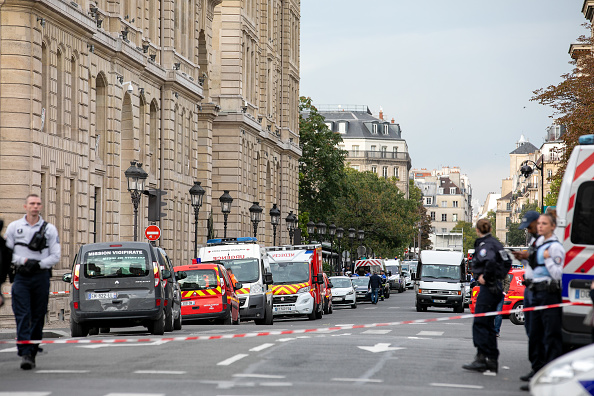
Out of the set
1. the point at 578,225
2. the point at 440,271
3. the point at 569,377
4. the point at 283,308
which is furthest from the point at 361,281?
the point at 569,377

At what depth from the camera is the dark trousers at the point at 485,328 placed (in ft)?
47.9

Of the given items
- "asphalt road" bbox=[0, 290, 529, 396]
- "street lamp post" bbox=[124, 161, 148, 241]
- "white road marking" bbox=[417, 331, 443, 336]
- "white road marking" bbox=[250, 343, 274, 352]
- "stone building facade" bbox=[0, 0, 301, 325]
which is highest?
"stone building facade" bbox=[0, 0, 301, 325]

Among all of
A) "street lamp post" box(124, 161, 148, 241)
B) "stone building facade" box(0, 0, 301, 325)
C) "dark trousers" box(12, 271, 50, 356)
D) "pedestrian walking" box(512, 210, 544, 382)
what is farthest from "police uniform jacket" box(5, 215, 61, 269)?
"street lamp post" box(124, 161, 148, 241)

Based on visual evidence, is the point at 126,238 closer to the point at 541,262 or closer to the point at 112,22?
the point at 112,22

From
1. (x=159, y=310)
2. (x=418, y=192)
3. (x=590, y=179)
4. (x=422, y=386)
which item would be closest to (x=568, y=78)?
(x=159, y=310)

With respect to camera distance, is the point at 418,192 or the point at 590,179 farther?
the point at 418,192

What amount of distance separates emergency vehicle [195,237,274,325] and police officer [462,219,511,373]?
59.3 feet

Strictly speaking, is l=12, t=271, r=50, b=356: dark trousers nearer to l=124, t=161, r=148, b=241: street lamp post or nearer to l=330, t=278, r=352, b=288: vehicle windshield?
l=124, t=161, r=148, b=241: street lamp post

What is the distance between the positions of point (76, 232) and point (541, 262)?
24438mm

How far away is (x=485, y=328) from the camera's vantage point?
14609mm

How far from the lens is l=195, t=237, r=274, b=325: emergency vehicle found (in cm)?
3278

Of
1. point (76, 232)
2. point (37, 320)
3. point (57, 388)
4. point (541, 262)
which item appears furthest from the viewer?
point (76, 232)

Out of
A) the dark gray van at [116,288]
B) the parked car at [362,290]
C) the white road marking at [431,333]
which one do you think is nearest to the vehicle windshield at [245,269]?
the white road marking at [431,333]

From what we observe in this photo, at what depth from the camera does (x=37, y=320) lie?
1500cm
